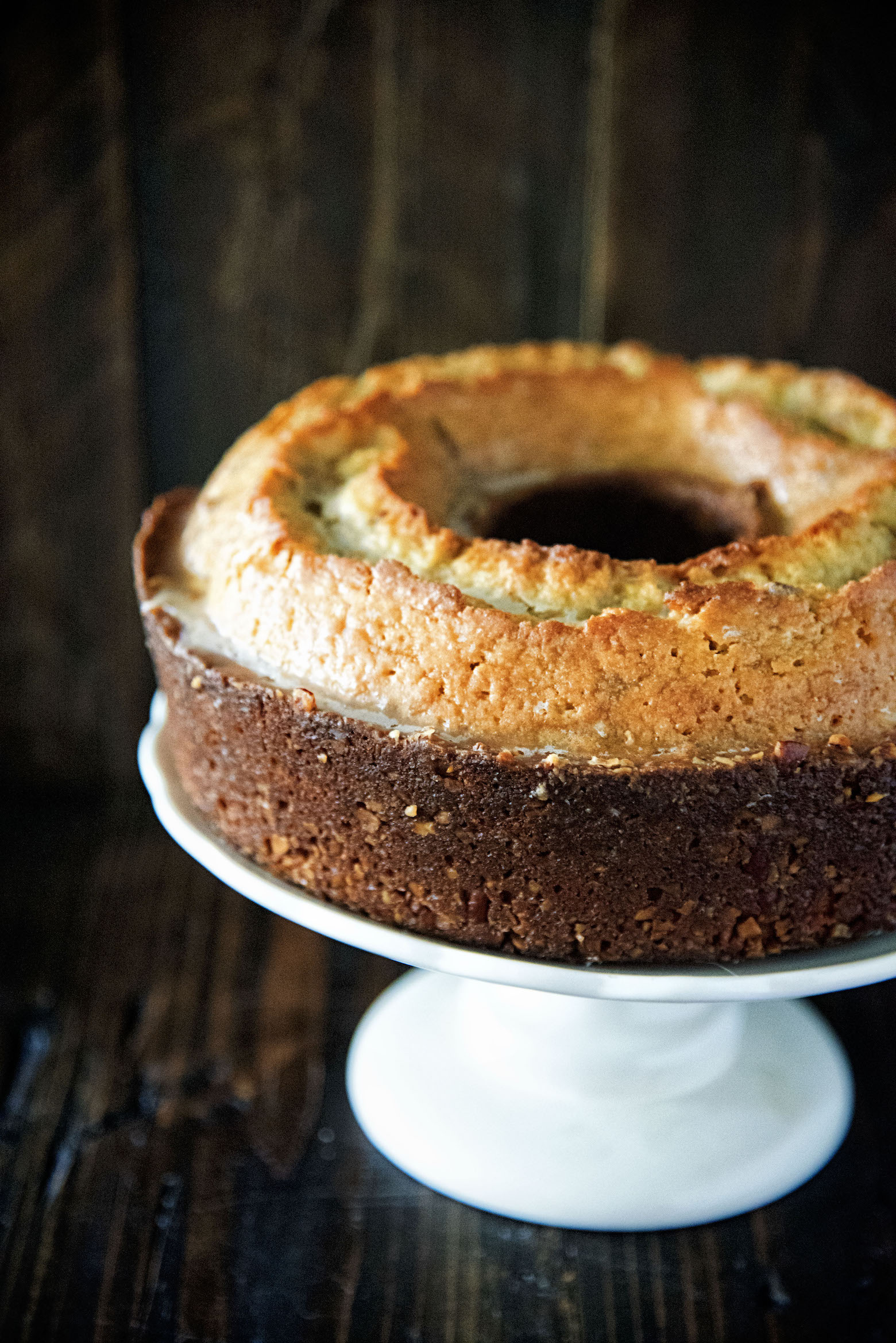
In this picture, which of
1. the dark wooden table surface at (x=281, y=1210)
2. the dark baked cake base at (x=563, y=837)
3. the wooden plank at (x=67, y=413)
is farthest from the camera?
the wooden plank at (x=67, y=413)

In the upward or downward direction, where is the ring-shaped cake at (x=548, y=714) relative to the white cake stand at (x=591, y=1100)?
upward

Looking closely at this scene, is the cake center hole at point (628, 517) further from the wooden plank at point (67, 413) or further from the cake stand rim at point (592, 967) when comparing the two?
the wooden plank at point (67, 413)

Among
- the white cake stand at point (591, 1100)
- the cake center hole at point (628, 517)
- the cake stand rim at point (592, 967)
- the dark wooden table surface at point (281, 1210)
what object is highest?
the cake center hole at point (628, 517)

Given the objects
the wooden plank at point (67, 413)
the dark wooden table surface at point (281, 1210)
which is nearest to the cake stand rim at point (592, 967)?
the dark wooden table surface at point (281, 1210)

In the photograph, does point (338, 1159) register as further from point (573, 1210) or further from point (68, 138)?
point (68, 138)

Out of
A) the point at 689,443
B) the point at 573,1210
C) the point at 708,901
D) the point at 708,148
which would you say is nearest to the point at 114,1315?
the point at 573,1210

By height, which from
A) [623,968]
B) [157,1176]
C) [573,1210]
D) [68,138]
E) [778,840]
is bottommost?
[157,1176]

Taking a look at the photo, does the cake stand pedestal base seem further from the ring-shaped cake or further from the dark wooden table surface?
the ring-shaped cake
